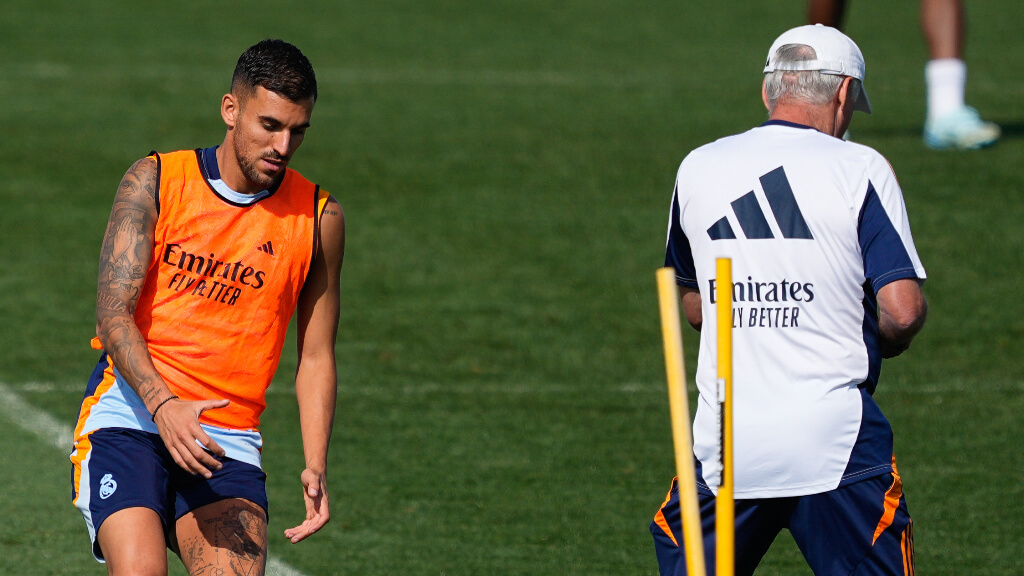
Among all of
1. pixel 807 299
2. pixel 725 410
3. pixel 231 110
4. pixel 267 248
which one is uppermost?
pixel 231 110

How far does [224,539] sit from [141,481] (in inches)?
10.9

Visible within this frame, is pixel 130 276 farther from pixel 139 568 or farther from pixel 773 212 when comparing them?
pixel 773 212

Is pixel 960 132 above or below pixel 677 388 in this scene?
above

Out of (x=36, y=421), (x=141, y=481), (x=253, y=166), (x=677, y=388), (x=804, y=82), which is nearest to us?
(x=677, y=388)

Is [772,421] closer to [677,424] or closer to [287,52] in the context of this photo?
[677,424]

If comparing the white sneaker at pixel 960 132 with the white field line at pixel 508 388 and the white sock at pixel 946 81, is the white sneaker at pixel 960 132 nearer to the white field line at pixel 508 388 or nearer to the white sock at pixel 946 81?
the white sock at pixel 946 81

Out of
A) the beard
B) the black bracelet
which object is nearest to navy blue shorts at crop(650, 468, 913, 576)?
the black bracelet

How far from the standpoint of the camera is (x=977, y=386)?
805 cm

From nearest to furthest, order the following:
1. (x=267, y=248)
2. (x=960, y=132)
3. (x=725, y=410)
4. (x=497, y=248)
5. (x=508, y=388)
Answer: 1. (x=725, y=410)
2. (x=267, y=248)
3. (x=508, y=388)
4. (x=497, y=248)
5. (x=960, y=132)

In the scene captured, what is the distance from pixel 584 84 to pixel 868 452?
11.3 metres

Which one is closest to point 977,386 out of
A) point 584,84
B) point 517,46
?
point 584,84

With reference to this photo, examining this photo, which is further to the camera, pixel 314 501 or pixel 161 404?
pixel 314 501

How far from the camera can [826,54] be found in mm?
3670

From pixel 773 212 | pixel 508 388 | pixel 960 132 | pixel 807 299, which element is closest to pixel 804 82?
pixel 773 212
